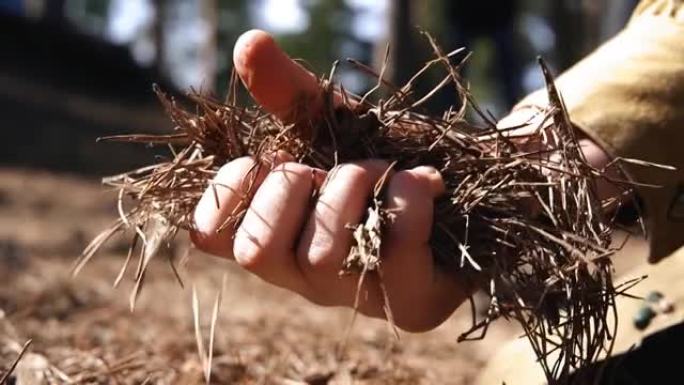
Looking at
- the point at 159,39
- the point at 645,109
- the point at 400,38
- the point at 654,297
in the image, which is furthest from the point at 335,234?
the point at 159,39

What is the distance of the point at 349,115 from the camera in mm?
1193

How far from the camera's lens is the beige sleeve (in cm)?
151

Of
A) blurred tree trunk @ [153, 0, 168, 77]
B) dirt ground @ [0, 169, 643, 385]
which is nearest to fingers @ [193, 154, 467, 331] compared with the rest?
dirt ground @ [0, 169, 643, 385]

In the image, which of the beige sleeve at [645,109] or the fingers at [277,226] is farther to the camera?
the beige sleeve at [645,109]

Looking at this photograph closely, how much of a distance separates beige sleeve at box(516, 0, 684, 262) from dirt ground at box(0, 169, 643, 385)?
387mm

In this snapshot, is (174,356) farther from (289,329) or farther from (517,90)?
(517,90)

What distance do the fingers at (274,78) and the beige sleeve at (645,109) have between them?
40 cm

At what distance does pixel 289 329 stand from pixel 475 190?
1.42 metres

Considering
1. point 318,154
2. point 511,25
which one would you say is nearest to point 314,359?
point 318,154

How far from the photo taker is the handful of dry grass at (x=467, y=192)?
110 centimetres

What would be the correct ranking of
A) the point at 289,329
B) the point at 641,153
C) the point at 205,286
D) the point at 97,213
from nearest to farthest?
the point at 641,153 < the point at 289,329 < the point at 205,286 < the point at 97,213

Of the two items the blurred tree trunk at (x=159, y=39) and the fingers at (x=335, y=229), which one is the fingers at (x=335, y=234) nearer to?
the fingers at (x=335, y=229)

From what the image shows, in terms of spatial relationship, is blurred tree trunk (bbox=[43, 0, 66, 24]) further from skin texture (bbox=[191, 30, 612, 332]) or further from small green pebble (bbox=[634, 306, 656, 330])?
skin texture (bbox=[191, 30, 612, 332])

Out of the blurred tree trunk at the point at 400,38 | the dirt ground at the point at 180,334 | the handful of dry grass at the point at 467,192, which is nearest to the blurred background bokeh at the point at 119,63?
the blurred tree trunk at the point at 400,38
